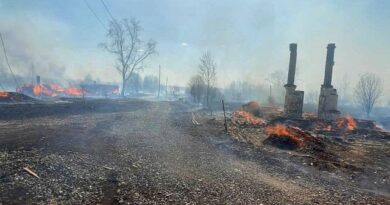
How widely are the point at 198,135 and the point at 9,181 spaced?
12.4 metres

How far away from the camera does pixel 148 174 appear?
10.4 m

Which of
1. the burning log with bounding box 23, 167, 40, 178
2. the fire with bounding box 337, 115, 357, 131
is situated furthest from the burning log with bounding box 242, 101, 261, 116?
the burning log with bounding box 23, 167, 40, 178

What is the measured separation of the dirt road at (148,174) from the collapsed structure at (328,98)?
802 inches

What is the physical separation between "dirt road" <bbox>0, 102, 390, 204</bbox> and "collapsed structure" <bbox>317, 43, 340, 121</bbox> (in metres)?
20.4

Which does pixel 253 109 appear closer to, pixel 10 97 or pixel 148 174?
pixel 10 97

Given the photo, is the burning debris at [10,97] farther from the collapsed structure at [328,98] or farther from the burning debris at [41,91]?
the collapsed structure at [328,98]

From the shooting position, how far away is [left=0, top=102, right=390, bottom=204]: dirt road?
8289mm

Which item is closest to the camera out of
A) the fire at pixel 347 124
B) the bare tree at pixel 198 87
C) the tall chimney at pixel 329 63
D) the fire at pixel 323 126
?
the fire at pixel 323 126

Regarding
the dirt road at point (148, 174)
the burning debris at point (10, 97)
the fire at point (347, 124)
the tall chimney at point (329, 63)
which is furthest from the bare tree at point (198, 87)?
the dirt road at point (148, 174)

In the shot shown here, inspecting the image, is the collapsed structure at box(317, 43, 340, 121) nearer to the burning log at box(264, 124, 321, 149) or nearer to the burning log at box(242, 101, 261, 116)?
the burning log at box(242, 101, 261, 116)

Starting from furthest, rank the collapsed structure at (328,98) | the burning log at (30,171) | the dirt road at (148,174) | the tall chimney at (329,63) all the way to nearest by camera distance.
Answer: the tall chimney at (329,63) < the collapsed structure at (328,98) < the burning log at (30,171) < the dirt road at (148,174)

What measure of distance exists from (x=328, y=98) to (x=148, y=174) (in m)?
27.8

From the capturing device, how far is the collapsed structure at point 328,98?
32594 mm

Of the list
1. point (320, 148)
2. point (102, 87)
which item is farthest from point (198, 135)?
point (102, 87)
